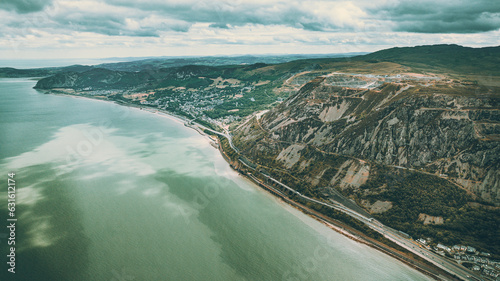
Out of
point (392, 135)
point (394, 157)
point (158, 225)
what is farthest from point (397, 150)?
point (158, 225)

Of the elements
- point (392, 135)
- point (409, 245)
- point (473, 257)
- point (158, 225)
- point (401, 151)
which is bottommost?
point (409, 245)

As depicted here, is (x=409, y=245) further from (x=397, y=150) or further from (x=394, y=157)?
(x=397, y=150)

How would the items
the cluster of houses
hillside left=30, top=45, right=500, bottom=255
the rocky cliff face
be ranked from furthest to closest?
the rocky cliff face → hillside left=30, top=45, right=500, bottom=255 → the cluster of houses

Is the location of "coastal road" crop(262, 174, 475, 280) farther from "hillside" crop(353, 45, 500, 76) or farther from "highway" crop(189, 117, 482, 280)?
"hillside" crop(353, 45, 500, 76)

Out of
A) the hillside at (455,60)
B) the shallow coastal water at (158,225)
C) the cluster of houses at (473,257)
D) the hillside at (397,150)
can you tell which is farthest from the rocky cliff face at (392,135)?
the hillside at (455,60)

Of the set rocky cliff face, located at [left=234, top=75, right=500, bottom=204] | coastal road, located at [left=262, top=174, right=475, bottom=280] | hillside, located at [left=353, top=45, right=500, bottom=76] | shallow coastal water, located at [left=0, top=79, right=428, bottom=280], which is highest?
hillside, located at [left=353, top=45, right=500, bottom=76]

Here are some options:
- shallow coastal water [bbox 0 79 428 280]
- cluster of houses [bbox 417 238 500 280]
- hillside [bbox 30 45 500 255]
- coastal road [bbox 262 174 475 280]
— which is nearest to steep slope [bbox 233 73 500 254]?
hillside [bbox 30 45 500 255]
